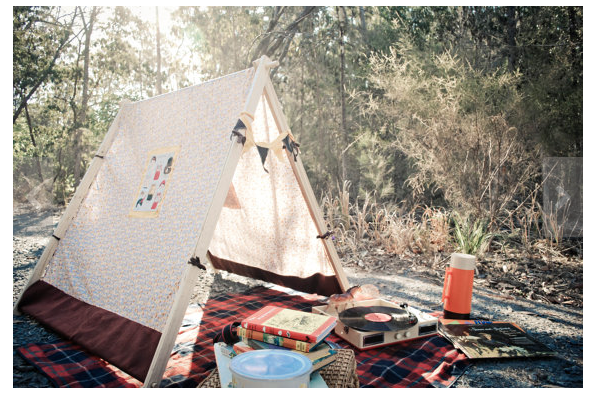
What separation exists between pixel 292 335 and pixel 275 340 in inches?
4.1

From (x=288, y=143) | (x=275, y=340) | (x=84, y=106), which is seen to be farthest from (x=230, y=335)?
(x=84, y=106)

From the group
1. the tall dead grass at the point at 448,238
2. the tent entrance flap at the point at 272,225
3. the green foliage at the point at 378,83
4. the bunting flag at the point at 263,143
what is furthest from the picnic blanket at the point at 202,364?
the green foliage at the point at 378,83

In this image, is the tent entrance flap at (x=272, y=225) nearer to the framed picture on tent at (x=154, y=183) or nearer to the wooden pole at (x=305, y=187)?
the wooden pole at (x=305, y=187)

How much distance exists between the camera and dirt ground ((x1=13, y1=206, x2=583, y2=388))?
6.79 ft

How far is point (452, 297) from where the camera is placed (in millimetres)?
2777

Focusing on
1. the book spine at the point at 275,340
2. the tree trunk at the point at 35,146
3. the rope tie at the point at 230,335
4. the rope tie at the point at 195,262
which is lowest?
the rope tie at the point at 230,335

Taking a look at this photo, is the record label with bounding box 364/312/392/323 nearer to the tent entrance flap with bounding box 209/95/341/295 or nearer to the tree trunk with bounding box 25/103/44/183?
the tent entrance flap with bounding box 209/95/341/295

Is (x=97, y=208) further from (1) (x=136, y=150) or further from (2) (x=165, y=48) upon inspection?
(2) (x=165, y=48)

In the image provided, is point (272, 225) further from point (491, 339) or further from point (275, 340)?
point (491, 339)

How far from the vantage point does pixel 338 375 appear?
1698 mm

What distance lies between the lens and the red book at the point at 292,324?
169cm

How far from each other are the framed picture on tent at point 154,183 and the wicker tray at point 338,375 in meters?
1.15
